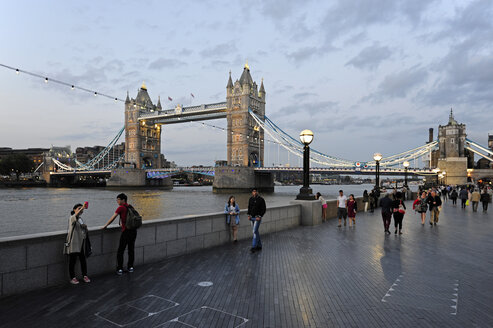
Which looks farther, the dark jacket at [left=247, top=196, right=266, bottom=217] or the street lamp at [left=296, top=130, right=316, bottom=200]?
the street lamp at [left=296, top=130, right=316, bottom=200]

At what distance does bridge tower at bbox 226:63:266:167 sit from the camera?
82713 mm

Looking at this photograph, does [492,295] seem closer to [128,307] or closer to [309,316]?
[309,316]

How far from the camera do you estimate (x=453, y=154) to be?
6956cm

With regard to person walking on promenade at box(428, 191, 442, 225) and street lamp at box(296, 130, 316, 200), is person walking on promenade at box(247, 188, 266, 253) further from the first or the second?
person walking on promenade at box(428, 191, 442, 225)

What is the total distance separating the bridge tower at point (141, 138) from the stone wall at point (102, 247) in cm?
10153

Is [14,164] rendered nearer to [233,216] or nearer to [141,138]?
[141,138]

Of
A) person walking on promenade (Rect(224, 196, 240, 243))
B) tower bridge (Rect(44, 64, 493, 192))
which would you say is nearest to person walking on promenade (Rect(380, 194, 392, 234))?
person walking on promenade (Rect(224, 196, 240, 243))

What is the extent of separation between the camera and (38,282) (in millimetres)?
5469

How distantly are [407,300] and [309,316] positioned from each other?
1.70m

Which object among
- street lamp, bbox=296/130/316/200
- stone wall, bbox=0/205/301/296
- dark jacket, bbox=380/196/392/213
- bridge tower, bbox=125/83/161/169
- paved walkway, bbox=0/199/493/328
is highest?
bridge tower, bbox=125/83/161/169

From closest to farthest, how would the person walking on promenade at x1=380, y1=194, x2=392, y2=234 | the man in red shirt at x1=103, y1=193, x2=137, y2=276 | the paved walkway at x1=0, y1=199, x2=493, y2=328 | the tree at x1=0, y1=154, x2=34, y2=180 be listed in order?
the paved walkway at x1=0, y1=199, x2=493, y2=328 → the man in red shirt at x1=103, y1=193, x2=137, y2=276 → the person walking on promenade at x1=380, y1=194, x2=392, y2=234 → the tree at x1=0, y1=154, x2=34, y2=180

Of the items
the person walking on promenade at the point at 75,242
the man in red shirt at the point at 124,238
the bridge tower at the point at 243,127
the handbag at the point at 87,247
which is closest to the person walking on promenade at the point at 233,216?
the man in red shirt at the point at 124,238

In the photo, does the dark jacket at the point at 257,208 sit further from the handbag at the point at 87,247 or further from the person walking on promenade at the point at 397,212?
the person walking on promenade at the point at 397,212

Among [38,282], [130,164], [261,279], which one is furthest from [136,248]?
[130,164]
